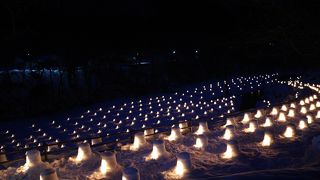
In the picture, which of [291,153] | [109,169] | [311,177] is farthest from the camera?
[291,153]

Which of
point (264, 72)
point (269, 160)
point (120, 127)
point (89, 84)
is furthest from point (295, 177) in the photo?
point (264, 72)

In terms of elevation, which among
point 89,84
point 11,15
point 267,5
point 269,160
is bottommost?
point 269,160

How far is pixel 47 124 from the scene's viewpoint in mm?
11555

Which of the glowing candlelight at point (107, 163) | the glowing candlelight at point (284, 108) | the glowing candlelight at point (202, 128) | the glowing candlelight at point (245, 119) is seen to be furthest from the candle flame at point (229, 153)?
the glowing candlelight at point (284, 108)

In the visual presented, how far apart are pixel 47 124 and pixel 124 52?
8.33 meters

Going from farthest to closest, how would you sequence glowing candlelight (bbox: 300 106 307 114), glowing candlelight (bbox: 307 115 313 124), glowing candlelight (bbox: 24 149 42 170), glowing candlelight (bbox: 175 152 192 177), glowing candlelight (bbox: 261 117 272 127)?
glowing candlelight (bbox: 300 106 307 114)
glowing candlelight (bbox: 307 115 313 124)
glowing candlelight (bbox: 261 117 272 127)
glowing candlelight (bbox: 24 149 42 170)
glowing candlelight (bbox: 175 152 192 177)

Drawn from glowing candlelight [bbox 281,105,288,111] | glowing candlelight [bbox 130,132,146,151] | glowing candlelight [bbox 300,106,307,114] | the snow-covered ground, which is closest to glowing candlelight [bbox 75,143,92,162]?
the snow-covered ground

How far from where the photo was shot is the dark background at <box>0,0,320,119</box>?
41.0 feet

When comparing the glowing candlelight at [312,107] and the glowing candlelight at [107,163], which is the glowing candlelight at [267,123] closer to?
the glowing candlelight at [312,107]

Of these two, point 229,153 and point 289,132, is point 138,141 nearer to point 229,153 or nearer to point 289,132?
point 229,153

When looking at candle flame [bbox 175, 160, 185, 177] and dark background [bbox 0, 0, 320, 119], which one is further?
dark background [bbox 0, 0, 320, 119]

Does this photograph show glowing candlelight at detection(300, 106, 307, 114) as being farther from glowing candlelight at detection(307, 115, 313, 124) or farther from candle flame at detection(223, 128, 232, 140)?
candle flame at detection(223, 128, 232, 140)

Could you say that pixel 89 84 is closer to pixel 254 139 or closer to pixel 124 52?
pixel 124 52

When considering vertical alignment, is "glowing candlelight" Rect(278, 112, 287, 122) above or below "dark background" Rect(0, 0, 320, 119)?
below
